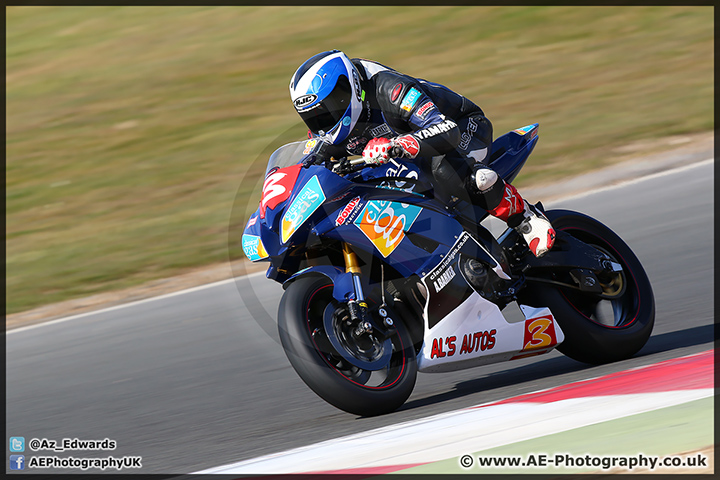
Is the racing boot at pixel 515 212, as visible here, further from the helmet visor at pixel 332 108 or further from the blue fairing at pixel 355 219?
the helmet visor at pixel 332 108

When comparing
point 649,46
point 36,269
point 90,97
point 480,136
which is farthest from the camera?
point 90,97

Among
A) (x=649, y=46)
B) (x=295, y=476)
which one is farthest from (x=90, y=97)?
(x=295, y=476)

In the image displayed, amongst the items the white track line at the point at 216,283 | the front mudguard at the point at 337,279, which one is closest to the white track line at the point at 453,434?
the front mudguard at the point at 337,279

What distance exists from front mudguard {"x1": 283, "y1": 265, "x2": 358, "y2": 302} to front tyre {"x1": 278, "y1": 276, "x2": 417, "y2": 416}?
0.11 feet

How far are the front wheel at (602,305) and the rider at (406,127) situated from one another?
11.4 inches

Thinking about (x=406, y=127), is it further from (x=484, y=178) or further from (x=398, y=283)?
(x=398, y=283)

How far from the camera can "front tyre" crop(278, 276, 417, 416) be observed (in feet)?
12.8

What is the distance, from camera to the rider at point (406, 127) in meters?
4.09

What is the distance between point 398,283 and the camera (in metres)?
4.40

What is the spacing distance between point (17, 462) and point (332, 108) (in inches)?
92.2

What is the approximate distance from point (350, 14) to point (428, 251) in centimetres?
1421

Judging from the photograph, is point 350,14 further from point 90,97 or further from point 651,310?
point 651,310

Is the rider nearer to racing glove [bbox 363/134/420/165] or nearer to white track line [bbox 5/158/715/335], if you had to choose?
racing glove [bbox 363/134/420/165]

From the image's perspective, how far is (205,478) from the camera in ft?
12.3
